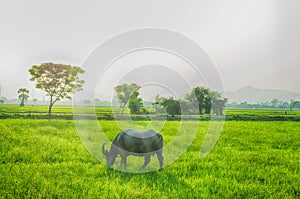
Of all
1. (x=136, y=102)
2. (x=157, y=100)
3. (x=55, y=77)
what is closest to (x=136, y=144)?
(x=157, y=100)

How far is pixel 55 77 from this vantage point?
30.4 m

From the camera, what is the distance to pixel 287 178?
5832mm

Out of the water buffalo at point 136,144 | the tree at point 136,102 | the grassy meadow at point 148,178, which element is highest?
the tree at point 136,102

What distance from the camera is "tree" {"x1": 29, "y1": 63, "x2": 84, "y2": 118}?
30047mm

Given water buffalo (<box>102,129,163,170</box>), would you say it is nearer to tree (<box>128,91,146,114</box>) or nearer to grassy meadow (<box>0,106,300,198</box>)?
grassy meadow (<box>0,106,300,198</box>)

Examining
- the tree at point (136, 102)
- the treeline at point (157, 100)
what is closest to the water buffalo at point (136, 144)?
the treeline at point (157, 100)

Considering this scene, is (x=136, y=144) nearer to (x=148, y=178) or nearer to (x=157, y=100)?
(x=148, y=178)

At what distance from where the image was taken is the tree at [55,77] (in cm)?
3005

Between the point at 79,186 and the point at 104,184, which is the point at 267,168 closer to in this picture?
the point at 104,184

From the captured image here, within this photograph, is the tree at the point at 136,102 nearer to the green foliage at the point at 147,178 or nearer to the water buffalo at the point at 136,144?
the water buffalo at the point at 136,144

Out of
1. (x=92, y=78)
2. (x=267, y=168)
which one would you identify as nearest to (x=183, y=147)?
(x=267, y=168)

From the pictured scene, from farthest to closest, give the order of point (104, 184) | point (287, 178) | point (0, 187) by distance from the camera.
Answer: point (287, 178) < point (104, 184) < point (0, 187)

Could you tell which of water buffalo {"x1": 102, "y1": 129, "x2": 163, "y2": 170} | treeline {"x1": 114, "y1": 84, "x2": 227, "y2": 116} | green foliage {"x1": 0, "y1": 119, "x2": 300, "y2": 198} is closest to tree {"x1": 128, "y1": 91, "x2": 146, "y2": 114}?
treeline {"x1": 114, "y1": 84, "x2": 227, "y2": 116}

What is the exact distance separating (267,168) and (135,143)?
3892 millimetres
